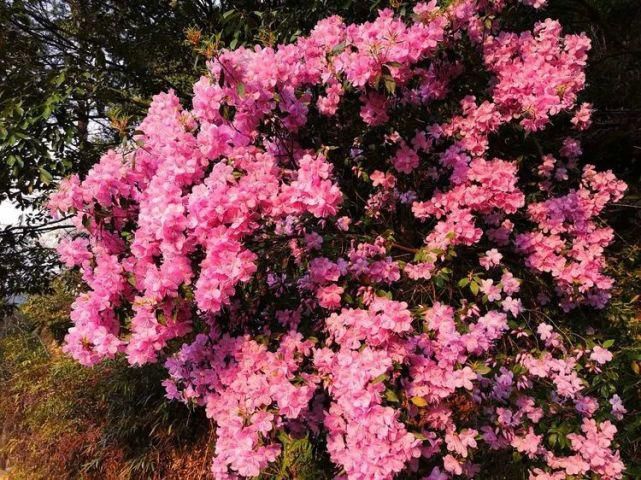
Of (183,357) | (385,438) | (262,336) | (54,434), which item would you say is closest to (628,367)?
(385,438)

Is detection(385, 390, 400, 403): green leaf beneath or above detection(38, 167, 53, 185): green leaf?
beneath

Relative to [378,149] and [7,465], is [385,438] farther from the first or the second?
[7,465]

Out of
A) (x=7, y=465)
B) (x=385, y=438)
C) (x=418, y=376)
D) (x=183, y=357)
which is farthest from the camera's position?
(x=7, y=465)

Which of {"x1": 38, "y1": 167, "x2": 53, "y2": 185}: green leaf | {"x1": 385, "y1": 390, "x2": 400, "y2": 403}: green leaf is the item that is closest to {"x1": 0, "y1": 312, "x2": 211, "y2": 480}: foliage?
{"x1": 38, "y1": 167, "x2": 53, "y2": 185}: green leaf

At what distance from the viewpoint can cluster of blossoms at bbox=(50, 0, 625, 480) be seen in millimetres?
1819

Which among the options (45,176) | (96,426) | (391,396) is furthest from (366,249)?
(96,426)

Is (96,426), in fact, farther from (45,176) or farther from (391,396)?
(391,396)

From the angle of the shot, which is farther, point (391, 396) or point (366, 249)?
point (366, 249)

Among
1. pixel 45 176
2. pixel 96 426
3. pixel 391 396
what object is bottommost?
pixel 96 426

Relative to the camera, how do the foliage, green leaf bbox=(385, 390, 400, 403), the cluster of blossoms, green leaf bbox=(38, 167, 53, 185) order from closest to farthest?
green leaf bbox=(385, 390, 400, 403) < the cluster of blossoms < green leaf bbox=(38, 167, 53, 185) < the foliage

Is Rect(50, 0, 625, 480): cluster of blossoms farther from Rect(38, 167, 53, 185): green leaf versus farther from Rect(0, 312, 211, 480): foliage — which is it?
Rect(0, 312, 211, 480): foliage

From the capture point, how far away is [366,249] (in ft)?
7.17

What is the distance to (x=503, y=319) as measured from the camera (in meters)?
2.03

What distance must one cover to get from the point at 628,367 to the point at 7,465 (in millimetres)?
5126
